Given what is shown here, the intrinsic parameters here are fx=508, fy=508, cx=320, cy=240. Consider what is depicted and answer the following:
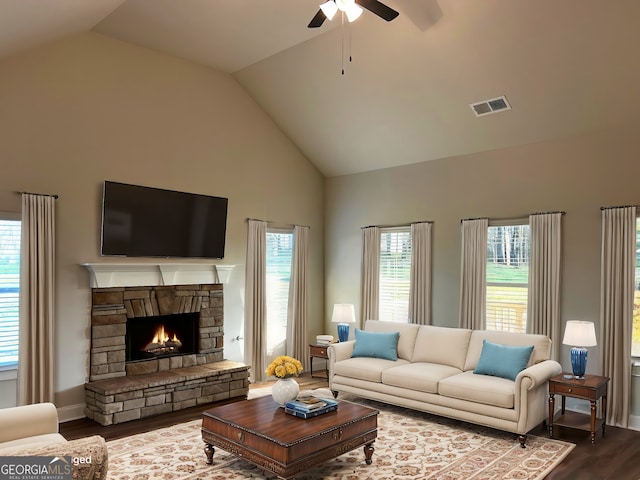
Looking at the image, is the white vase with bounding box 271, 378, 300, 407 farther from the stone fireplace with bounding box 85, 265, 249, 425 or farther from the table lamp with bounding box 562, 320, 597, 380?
the table lamp with bounding box 562, 320, 597, 380

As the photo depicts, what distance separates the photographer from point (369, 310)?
794 centimetres

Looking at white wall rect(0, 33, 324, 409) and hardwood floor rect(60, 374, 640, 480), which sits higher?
white wall rect(0, 33, 324, 409)

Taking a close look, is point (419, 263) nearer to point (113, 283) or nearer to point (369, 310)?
point (369, 310)

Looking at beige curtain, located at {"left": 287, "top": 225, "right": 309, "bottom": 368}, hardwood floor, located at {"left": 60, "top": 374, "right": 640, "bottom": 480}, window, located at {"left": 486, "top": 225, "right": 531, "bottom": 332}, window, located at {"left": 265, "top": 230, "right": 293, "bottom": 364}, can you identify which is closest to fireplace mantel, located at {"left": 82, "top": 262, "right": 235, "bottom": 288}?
window, located at {"left": 265, "top": 230, "right": 293, "bottom": 364}

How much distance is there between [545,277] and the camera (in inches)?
240

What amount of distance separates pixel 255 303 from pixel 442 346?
2.79 meters

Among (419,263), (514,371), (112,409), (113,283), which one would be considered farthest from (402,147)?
(112,409)

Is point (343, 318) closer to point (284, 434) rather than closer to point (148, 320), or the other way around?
point (148, 320)

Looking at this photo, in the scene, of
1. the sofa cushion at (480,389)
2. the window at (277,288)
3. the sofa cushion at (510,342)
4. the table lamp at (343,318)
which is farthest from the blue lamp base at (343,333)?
the sofa cushion at (480,389)

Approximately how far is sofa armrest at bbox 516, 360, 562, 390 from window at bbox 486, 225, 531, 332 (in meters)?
1.04

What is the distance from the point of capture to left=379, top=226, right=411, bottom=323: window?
7.66 metres

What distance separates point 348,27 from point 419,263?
132 inches

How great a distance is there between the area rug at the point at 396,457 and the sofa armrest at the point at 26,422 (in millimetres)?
→ 786

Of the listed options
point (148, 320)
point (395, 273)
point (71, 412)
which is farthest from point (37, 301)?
point (395, 273)
